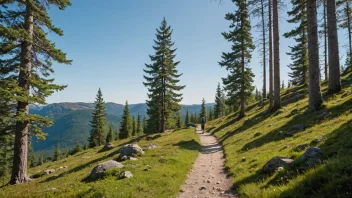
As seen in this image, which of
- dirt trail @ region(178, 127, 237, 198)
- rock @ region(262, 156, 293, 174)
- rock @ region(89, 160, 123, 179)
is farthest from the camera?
rock @ region(89, 160, 123, 179)

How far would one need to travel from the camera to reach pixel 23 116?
14.2m

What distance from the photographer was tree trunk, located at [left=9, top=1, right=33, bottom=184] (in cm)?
1464

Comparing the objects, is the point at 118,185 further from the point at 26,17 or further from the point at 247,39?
the point at 247,39

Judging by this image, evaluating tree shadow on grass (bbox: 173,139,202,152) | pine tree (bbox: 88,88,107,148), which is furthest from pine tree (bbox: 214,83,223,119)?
tree shadow on grass (bbox: 173,139,202,152)

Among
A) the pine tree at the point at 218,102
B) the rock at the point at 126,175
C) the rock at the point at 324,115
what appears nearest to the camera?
the rock at the point at 126,175

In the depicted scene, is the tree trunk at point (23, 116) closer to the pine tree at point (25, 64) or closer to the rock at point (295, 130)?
the pine tree at point (25, 64)

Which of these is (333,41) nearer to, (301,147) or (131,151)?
(301,147)

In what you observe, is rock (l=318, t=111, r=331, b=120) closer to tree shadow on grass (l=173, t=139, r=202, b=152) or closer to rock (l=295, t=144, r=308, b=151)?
rock (l=295, t=144, r=308, b=151)

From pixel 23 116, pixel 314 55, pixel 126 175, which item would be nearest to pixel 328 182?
pixel 126 175

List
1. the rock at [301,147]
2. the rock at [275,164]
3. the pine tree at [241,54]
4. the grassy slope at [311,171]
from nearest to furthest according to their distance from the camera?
the grassy slope at [311,171] < the rock at [275,164] < the rock at [301,147] < the pine tree at [241,54]

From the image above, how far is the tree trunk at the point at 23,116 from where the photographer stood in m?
14.6

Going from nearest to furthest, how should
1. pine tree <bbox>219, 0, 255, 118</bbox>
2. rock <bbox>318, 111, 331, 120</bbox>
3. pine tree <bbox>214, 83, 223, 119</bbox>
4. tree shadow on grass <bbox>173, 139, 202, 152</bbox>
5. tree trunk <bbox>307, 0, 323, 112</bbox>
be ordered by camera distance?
rock <bbox>318, 111, 331, 120</bbox> → tree trunk <bbox>307, 0, 323, 112</bbox> → tree shadow on grass <bbox>173, 139, 202, 152</bbox> → pine tree <bbox>219, 0, 255, 118</bbox> → pine tree <bbox>214, 83, 223, 119</bbox>

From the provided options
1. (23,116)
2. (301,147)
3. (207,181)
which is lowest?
(207,181)

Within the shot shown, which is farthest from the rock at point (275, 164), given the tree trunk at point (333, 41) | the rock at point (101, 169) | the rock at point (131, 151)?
the tree trunk at point (333, 41)
